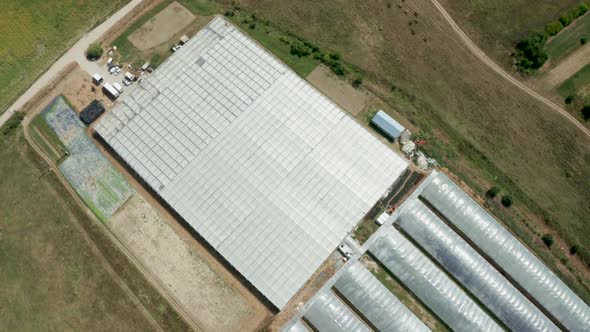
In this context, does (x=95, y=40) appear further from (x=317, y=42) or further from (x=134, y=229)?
(x=317, y=42)

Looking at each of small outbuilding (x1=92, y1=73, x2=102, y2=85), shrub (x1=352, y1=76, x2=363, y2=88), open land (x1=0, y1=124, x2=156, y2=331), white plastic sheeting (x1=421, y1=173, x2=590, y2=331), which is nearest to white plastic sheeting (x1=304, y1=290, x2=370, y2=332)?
white plastic sheeting (x1=421, y1=173, x2=590, y2=331)

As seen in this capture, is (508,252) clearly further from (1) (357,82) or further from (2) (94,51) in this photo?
(2) (94,51)

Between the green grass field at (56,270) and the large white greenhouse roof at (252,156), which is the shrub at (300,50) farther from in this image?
the green grass field at (56,270)

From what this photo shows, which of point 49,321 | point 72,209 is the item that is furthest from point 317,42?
point 49,321

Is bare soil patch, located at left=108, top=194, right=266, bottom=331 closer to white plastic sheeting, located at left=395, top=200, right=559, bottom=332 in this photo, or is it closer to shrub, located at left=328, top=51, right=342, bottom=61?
white plastic sheeting, located at left=395, top=200, right=559, bottom=332

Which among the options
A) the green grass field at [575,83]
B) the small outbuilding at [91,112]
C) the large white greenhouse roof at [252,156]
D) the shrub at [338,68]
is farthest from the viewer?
the shrub at [338,68]

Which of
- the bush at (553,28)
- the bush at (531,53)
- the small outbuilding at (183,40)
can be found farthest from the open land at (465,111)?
the bush at (553,28)

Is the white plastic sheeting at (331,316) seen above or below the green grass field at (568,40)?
below
